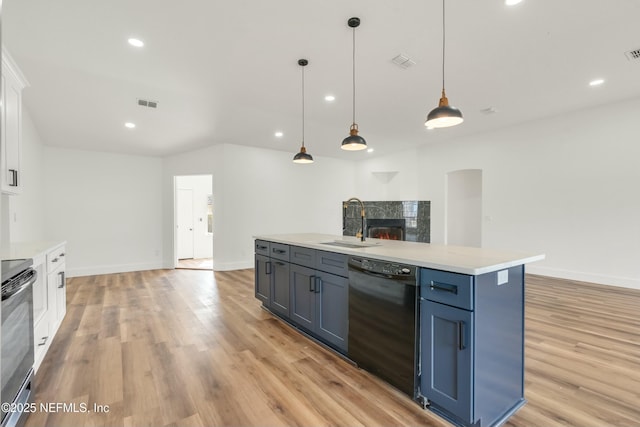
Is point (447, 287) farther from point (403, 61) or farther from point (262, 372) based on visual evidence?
point (403, 61)

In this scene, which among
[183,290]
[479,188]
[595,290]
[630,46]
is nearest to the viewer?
[630,46]

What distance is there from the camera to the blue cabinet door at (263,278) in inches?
145

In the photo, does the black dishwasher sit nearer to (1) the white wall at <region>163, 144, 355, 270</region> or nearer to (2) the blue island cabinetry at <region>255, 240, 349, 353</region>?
(2) the blue island cabinetry at <region>255, 240, 349, 353</region>

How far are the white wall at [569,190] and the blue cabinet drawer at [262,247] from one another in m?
4.63

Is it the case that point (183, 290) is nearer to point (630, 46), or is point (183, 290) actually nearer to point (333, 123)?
point (333, 123)

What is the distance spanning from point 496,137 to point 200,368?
20.3ft

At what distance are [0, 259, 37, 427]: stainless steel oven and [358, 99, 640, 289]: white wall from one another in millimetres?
6650

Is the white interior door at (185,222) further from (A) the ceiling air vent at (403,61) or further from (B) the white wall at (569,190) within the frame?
(B) the white wall at (569,190)

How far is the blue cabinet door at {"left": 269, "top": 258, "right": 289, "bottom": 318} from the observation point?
11.0ft

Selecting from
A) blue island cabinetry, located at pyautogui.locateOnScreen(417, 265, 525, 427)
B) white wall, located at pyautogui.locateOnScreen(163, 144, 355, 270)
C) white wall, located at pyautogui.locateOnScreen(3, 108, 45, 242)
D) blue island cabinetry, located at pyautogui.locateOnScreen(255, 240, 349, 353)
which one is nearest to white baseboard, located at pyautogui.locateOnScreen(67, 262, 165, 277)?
white wall, located at pyautogui.locateOnScreen(163, 144, 355, 270)

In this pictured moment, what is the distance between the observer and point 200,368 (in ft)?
8.34

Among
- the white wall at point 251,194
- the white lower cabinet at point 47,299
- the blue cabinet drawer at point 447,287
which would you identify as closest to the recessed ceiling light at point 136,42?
the white lower cabinet at point 47,299

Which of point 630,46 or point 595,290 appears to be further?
point 595,290

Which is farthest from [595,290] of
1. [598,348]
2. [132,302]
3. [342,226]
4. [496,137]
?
[132,302]
